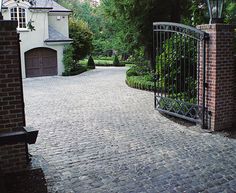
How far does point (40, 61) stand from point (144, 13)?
11.3m

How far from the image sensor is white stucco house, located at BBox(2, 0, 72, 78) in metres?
23.3

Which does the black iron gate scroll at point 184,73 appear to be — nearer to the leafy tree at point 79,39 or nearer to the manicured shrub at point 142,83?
the manicured shrub at point 142,83

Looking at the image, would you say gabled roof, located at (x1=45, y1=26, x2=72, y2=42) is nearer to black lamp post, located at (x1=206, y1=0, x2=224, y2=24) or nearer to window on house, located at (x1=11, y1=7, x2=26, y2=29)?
window on house, located at (x1=11, y1=7, x2=26, y2=29)

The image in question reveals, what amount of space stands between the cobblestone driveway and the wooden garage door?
538 inches

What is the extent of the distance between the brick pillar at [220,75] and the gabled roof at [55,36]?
58.6 feet

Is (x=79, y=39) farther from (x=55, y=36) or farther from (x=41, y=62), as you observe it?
(x=41, y=62)

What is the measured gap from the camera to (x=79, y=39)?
91.5 feet

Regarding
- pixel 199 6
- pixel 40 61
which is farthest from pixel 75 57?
pixel 199 6

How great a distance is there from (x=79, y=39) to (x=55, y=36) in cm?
327

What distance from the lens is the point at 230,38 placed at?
25.5 feet

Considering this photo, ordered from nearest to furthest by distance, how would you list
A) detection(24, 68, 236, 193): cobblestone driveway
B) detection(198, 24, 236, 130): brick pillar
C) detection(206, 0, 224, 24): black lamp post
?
1. detection(24, 68, 236, 193): cobblestone driveway
2. detection(198, 24, 236, 130): brick pillar
3. detection(206, 0, 224, 24): black lamp post

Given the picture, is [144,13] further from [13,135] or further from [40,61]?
[13,135]

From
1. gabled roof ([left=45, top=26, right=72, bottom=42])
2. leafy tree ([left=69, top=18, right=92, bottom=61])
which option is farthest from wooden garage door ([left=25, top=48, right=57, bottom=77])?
leafy tree ([left=69, top=18, right=92, bottom=61])

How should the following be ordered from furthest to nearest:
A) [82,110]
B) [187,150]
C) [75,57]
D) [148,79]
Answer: [75,57], [148,79], [82,110], [187,150]
